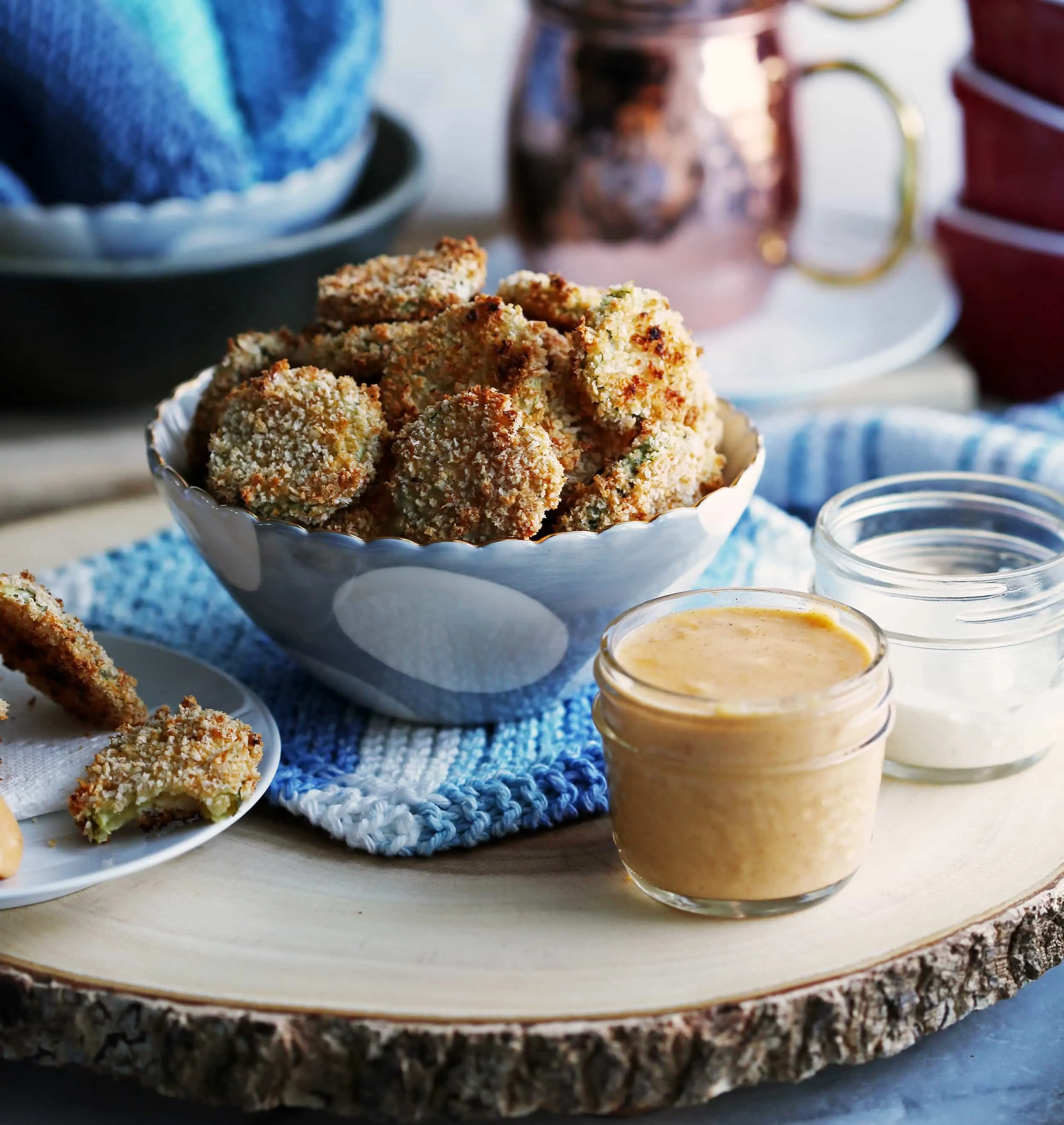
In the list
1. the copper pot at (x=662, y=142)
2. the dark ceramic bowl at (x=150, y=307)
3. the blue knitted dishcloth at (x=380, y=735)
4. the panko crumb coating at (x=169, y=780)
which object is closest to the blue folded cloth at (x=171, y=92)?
the dark ceramic bowl at (x=150, y=307)

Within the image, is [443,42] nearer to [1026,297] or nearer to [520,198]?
[520,198]

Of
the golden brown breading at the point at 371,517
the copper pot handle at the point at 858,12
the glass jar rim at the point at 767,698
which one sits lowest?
the glass jar rim at the point at 767,698

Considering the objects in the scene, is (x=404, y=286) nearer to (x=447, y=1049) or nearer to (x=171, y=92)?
(x=447, y=1049)

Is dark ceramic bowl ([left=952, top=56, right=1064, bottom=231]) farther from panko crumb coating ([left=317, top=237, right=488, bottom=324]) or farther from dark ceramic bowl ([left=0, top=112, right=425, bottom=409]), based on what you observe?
panko crumb coating ([left=317, top=237, right=488, bottom=324])

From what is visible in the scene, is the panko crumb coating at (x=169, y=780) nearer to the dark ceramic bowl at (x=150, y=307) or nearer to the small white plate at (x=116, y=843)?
the small white plate at (x=116, y=843)

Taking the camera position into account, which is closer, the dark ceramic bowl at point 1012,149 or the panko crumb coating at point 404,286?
the panko crumb coating at point 404,286

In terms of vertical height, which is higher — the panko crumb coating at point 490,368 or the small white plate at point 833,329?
the panko crumb coating at point 490,368
